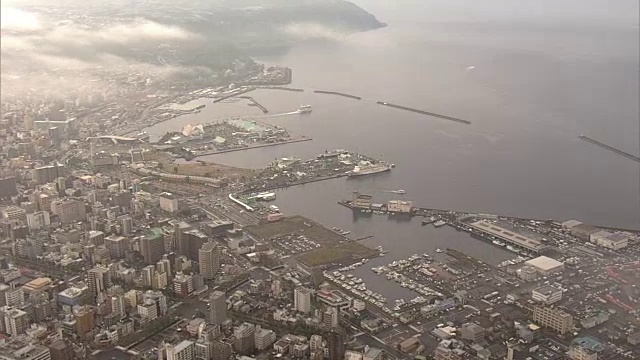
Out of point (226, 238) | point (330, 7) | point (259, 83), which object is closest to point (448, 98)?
point (259, 83)

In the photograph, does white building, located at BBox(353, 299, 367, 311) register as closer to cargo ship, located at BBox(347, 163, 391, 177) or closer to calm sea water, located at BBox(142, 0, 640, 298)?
calm sea water, located at BBox(142, 0, 640, 298)

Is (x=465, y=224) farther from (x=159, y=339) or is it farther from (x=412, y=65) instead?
(x=412, y=65)


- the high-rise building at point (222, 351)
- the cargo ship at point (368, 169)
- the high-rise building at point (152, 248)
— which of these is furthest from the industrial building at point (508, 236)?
the high-rise building at point (222, 351)

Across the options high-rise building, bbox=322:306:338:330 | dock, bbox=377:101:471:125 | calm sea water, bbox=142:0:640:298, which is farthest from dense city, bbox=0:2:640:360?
dock, bbox=377:101:471:125

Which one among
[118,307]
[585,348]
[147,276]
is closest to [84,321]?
[118,307]

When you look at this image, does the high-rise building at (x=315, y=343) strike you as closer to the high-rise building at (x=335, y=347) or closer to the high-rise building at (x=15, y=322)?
the high-rise building at (x=335, y=347)
